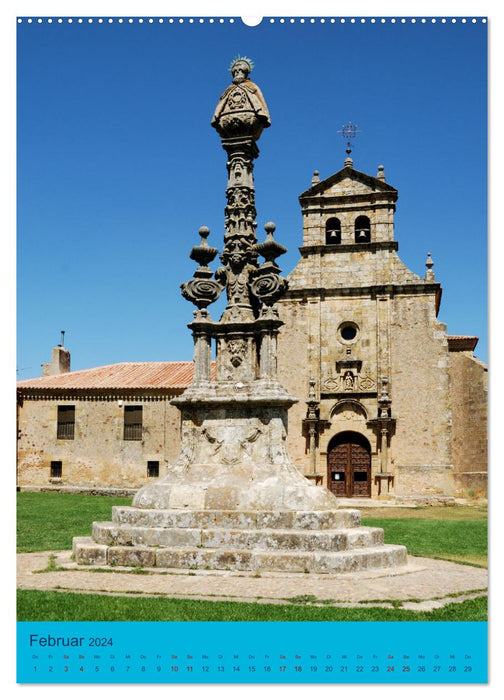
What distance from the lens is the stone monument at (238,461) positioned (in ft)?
26.8

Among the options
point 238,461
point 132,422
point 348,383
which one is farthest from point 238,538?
point 132,422

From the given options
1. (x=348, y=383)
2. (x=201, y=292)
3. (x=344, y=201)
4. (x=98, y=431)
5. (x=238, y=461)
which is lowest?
(x=98, y=431)

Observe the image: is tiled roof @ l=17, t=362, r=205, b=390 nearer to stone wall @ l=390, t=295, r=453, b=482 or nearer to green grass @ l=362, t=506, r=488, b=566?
stone wall @ l=390, t=295, r=453, b=482

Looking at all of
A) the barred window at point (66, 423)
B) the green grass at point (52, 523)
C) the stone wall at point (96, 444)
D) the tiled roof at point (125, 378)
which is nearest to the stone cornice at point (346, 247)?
the tiled roof at point (125, 378)

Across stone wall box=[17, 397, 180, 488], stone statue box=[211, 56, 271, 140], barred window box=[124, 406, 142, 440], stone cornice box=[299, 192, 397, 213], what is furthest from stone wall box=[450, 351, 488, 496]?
stone statue box=[211, 56, 271, 140]

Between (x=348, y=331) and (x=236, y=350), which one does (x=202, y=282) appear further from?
(x=348, y=331)

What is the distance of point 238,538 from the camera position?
324 inches

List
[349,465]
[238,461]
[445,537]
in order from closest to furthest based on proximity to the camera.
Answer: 1. [238,461]
2. [445,537]
3. [349,465]

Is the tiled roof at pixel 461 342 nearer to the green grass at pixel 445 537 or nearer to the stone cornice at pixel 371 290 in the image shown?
the stone cornice at pixel 371 290

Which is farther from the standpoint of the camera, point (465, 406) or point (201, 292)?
point (465, 406)

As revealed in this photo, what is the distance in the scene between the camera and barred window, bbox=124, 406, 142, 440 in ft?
94.3

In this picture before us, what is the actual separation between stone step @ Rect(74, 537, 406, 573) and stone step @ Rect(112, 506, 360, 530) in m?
0.40

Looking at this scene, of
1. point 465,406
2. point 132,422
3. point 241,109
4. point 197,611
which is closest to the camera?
point 197,611

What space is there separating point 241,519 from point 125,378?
2223cm
